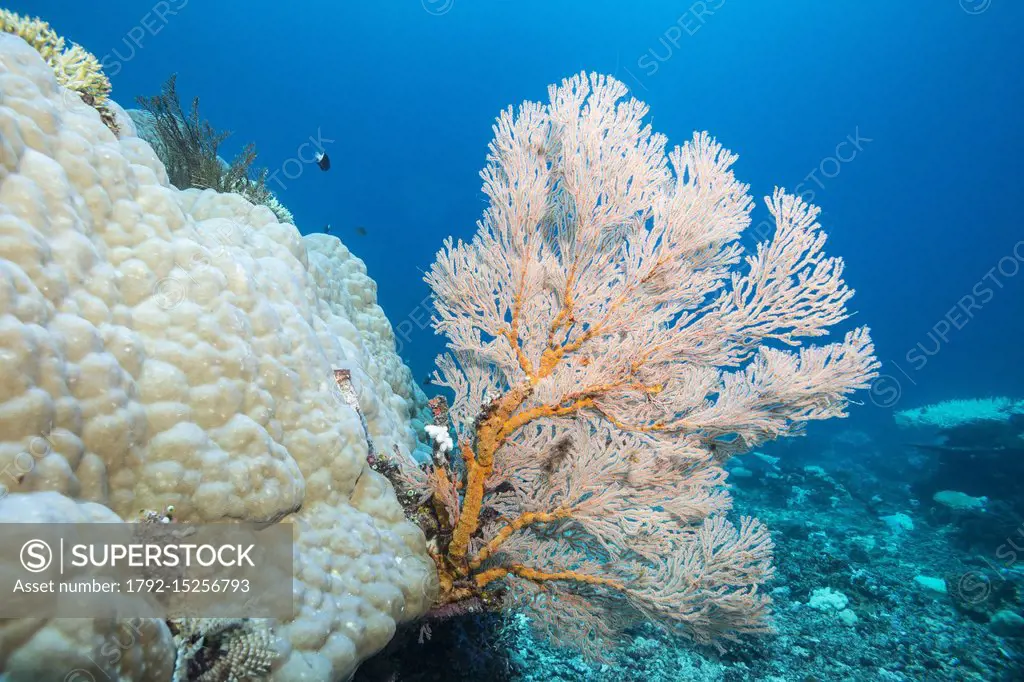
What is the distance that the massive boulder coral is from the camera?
2.17 meters

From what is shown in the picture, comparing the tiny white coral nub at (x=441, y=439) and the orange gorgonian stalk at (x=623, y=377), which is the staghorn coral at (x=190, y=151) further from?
the tiny white coral nub at (x=441, y=439)

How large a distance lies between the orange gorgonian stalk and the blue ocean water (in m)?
60.5

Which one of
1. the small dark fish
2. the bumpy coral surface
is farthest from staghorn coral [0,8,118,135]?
the small dark fish

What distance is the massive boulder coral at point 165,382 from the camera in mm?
2168

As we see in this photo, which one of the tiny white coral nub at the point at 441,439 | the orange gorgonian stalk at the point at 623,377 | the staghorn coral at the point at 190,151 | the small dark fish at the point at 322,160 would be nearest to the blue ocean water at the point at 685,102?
the small dark fish at the point at 322,160

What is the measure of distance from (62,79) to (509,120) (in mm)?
3368

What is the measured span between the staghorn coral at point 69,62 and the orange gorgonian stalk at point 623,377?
295cm

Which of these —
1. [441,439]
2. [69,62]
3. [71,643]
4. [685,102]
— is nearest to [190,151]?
[69,62]

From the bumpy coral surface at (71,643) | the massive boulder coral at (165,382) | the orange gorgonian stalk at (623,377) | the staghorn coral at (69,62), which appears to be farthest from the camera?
the orange gorgonian stalk at (623,377)

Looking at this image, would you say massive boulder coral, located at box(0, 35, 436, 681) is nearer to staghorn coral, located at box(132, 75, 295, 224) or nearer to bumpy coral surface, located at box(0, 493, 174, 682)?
bumpy coral surface, located at box(0, 493, 174, 682)

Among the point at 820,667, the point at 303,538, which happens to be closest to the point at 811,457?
the point at 820,667

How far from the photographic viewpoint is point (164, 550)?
96.2 inches

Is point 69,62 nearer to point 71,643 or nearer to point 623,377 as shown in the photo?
point 71,643

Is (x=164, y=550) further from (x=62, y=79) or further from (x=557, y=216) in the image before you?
(x=557, y=216)
